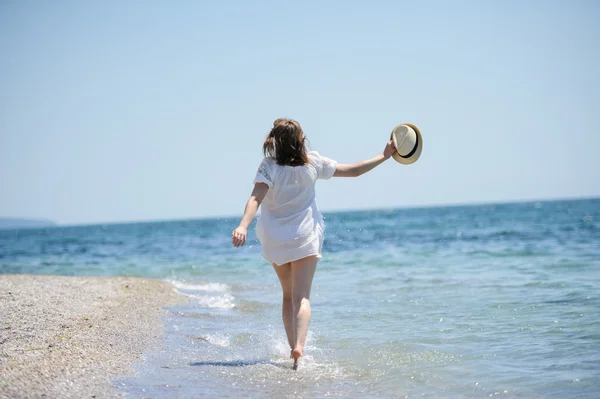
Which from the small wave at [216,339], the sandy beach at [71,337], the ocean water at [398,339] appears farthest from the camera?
Answer: the small wave at [216,339]

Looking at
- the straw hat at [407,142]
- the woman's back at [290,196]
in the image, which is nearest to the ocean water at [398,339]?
the woman's back at [290,196]

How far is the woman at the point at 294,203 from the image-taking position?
4.71m

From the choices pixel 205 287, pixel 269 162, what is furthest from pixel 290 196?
pixel 205 287

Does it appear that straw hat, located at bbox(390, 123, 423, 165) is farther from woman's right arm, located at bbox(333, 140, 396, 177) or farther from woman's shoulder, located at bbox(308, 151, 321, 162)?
woman's shoulder, located at bbox(308, 151, 321, 162)

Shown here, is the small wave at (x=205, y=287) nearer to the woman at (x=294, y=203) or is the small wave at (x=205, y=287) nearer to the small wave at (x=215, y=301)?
the small wave at (x=215, y=301)

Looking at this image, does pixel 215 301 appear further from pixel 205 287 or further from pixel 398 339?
pixel 398 339

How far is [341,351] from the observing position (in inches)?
219

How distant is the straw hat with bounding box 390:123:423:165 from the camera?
4.86 metres

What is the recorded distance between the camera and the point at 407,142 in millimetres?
4898

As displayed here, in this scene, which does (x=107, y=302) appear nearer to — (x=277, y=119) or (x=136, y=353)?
(x=136, y=353)

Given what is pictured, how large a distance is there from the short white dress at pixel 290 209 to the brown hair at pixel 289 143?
6 centimetres

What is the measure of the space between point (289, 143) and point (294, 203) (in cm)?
49

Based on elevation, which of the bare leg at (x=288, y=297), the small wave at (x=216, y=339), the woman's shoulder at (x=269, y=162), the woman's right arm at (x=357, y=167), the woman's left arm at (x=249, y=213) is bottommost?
the small wave at (x=216, y=339)

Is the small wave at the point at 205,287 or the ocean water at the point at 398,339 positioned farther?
the small wave at the point at 205,287
